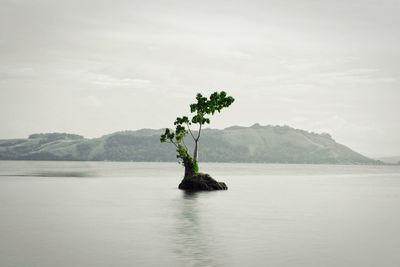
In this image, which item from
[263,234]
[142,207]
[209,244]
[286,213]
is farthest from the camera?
[142,207]

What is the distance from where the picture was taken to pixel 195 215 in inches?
2219

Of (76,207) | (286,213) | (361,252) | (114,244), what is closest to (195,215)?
(286,213)

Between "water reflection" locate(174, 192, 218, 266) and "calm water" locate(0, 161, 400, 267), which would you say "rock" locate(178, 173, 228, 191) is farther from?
"water reflection" locate(174, 192, 218, 266)

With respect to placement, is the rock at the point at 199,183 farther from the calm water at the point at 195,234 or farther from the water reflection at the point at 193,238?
the water reflection at the point at 193,238

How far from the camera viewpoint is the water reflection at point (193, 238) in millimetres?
30828

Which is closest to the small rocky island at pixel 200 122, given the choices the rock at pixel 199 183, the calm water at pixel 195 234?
the rock at pixel 199 183

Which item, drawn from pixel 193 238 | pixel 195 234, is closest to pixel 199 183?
pixel 195 234

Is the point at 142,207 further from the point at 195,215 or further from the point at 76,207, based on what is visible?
the point at 195,215

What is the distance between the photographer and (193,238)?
39.3 meters

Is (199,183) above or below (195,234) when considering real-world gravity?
above

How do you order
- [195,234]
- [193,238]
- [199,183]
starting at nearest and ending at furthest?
[193,238]
[195,234]
[199,183]

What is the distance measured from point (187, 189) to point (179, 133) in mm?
10244

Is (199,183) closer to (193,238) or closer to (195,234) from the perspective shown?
(195,234)

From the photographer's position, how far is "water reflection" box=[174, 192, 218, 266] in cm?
3083
